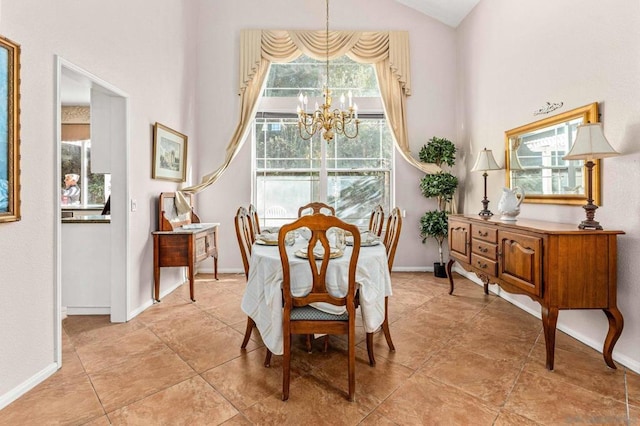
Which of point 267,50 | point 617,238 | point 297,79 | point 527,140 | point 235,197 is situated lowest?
point 617,238

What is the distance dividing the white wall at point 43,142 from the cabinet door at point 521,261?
3.45m

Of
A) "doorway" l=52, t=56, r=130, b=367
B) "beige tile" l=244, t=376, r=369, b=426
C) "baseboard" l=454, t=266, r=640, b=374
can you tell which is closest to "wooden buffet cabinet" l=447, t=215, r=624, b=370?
"baseboard" l=454, t=266, r=640, b=374

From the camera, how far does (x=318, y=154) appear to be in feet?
16.7

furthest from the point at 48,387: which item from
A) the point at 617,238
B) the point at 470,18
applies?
the point at 470,18

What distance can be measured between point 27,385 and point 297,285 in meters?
1.78

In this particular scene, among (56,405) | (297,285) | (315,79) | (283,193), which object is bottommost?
(56,405)

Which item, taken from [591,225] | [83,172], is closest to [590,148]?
[591,225]

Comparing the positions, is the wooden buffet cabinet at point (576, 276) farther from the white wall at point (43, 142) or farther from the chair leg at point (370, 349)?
the white wall at point (43, 142)

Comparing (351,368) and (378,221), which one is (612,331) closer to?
(351,368)

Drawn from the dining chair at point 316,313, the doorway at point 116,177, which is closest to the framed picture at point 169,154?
the doorway at point 116,177

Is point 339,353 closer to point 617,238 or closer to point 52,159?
point 617,238

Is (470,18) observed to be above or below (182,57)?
above

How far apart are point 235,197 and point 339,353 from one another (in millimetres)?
3241

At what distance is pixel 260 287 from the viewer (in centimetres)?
217
